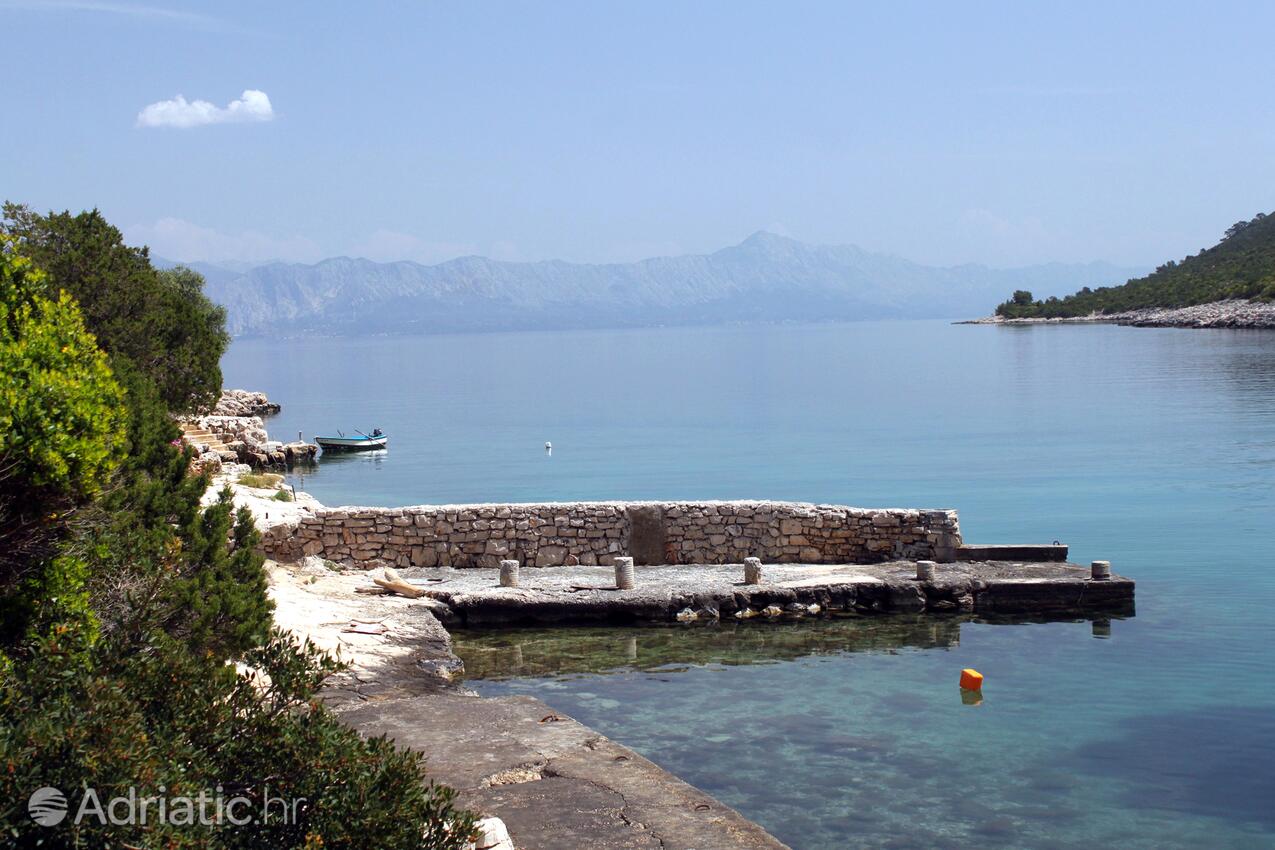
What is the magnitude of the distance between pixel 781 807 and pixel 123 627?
749 cm

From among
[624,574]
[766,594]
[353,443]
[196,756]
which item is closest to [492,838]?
[196,756]

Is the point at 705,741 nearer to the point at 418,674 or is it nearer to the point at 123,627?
the point at 418,674

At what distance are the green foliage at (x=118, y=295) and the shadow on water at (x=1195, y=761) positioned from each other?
20.0 m

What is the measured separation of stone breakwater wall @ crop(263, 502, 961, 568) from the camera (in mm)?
22141

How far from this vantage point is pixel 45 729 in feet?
19.2

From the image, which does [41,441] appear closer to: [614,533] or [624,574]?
[624,574]

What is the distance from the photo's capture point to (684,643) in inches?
760

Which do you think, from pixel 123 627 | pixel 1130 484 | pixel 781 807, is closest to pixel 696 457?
pixel 1130 484

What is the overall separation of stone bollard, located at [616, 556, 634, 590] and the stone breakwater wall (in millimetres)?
1673

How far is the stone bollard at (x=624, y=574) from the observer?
20531 mm

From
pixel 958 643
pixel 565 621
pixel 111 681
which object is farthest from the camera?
pixel 565 621

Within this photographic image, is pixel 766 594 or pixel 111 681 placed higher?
pixel 111 681

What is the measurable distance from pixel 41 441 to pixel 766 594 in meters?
14.5
